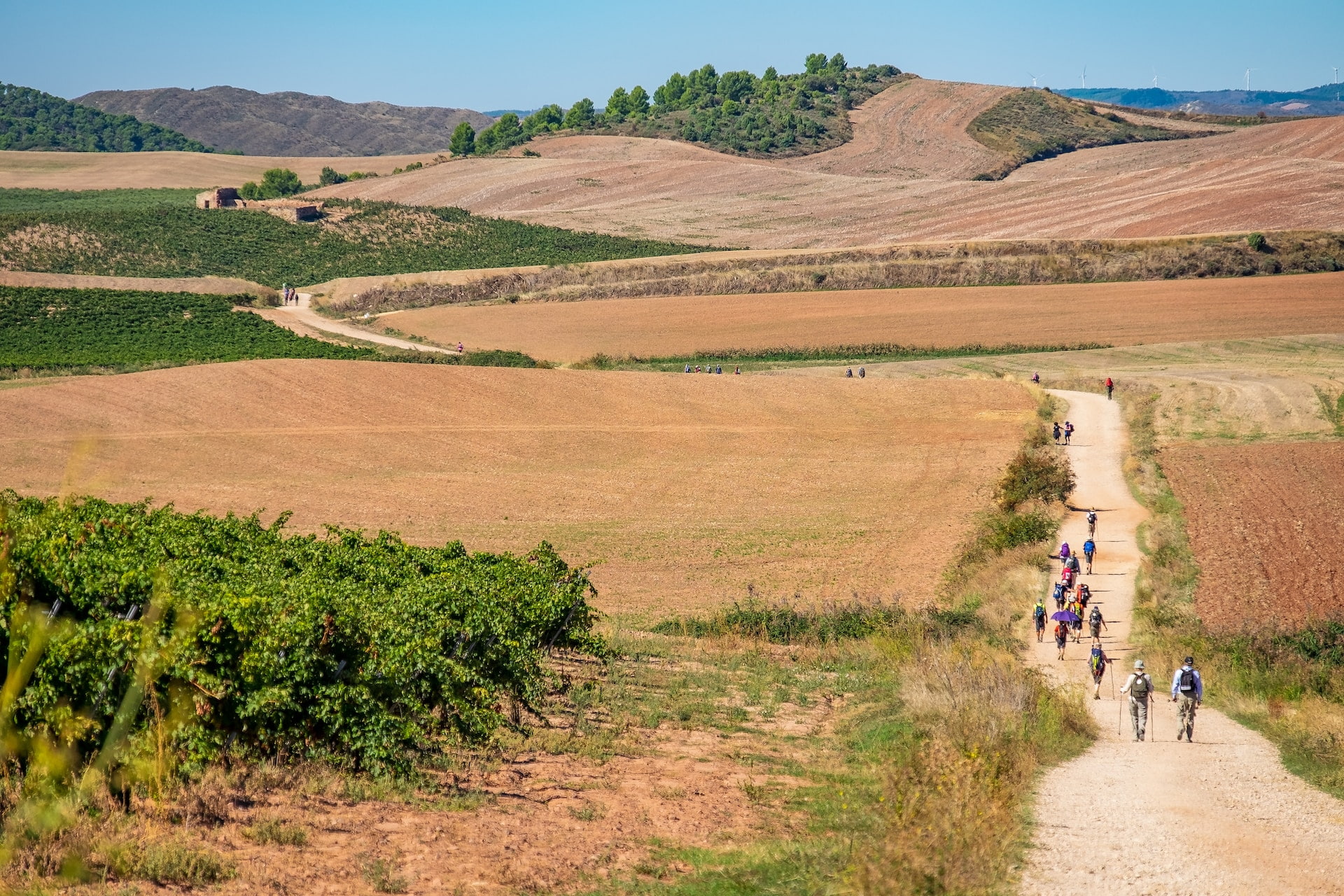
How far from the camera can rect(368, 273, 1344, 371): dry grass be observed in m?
77.5

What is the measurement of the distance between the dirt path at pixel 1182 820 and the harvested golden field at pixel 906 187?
297 ft

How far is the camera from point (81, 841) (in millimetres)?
10297

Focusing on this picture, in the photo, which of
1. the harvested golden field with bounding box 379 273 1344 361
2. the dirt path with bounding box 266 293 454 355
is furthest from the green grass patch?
the harvested golden field with bounding box 379 273 1344 361

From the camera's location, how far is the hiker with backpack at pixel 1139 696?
1967 centimetres

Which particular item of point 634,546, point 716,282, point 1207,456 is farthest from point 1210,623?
point 716,282

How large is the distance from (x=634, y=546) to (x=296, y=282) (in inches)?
3075

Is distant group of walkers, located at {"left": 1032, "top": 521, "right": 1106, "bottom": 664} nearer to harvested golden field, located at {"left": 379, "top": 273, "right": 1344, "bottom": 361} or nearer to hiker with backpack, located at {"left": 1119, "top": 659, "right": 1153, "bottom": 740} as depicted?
hiker with backpack, located at {"left": 1119, "top": 659, "right": 1153, "bottom": 740}

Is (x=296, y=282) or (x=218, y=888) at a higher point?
(x=296, y=282)

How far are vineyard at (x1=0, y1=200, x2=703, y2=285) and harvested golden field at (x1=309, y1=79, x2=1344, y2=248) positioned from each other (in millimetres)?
8711

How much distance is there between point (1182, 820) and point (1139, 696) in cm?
492

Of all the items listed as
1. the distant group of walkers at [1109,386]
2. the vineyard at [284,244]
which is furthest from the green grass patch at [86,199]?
the distant group of walkers at [1109,386]

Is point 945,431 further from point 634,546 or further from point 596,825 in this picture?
point 596,825

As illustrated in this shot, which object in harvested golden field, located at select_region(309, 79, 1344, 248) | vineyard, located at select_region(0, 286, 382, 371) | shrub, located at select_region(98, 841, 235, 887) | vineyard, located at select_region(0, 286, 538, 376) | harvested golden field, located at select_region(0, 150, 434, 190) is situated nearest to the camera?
shrub, located at select_region(98, 841, 235, 887)

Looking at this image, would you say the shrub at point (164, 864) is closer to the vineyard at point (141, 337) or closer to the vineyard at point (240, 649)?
the vineyard at point (240, 649)
